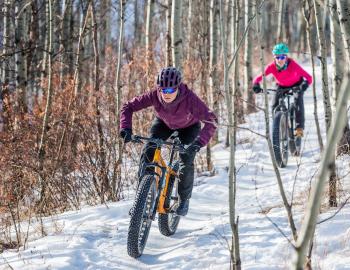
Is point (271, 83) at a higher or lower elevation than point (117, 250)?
higher

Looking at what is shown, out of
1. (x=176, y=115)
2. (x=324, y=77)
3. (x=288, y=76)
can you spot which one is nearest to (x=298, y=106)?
(x=288, y=76)

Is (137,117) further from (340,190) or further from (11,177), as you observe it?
(340,190)

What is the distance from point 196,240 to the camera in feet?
15.6

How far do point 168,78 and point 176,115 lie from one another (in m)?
0.48

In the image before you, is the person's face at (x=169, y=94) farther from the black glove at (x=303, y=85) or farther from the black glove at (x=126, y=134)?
the black glove at (x=303, y=85)

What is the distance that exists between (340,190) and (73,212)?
311 cm

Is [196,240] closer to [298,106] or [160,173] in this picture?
[160,173]

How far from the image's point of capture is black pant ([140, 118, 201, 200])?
4836 mm

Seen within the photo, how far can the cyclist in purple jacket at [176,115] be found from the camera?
186 inches

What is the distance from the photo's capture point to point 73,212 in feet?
19.3

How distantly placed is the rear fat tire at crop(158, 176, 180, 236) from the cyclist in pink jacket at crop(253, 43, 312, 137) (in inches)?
129

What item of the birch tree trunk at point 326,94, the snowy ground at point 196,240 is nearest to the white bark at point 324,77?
the birch tree trunk at point 326,94

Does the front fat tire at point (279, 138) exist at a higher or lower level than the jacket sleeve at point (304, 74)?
lower

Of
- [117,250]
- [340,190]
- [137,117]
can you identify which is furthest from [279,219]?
[137,117]
